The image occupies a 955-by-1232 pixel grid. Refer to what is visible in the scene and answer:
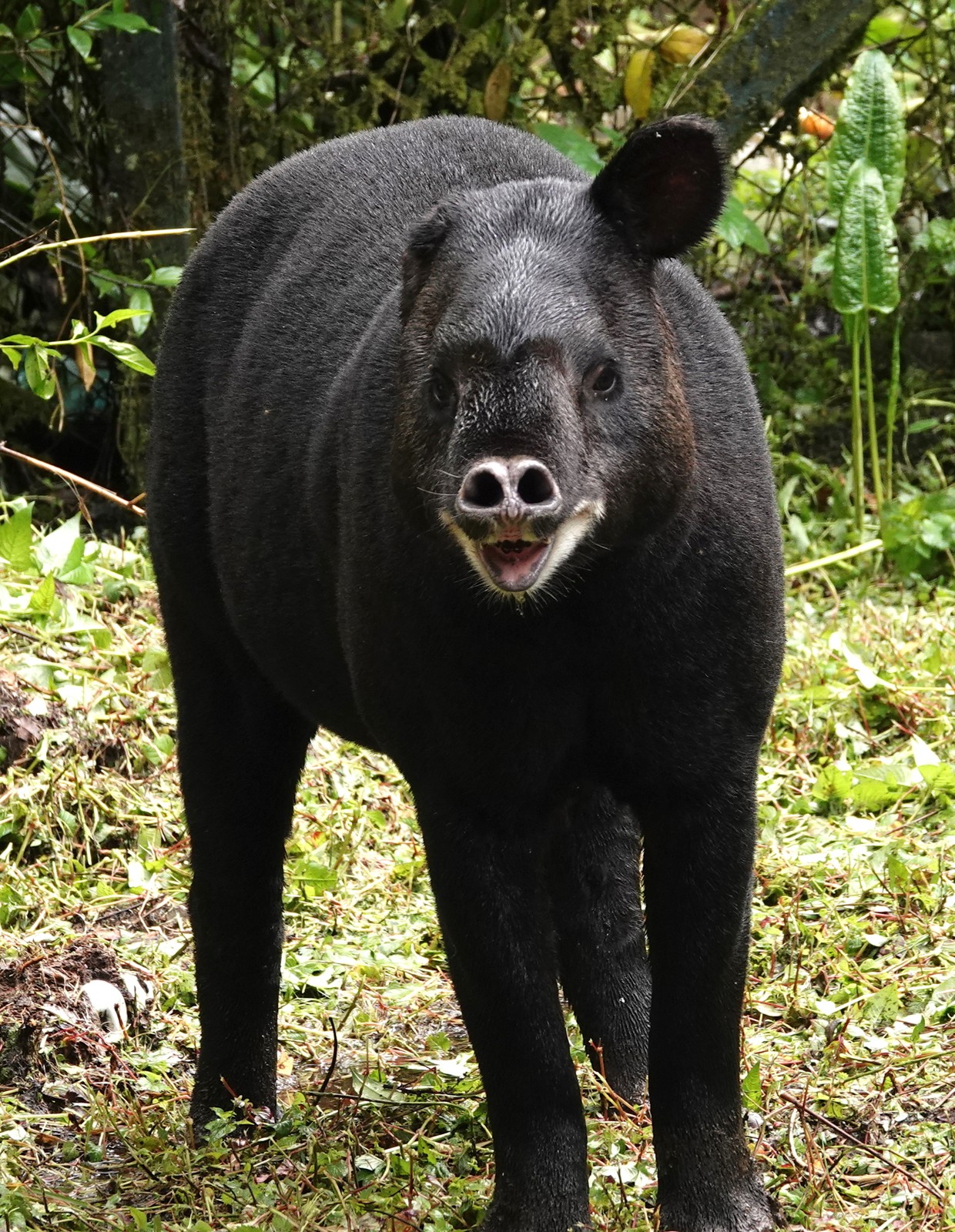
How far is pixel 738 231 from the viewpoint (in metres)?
8.48

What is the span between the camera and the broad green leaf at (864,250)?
820cm

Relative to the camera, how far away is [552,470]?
3166 mm

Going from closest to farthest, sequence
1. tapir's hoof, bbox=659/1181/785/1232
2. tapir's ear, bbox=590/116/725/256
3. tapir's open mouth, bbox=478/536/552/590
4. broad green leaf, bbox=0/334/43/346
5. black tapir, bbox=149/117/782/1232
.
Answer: tapir's open mouth, bbox=478/536/552/590 < black tapir, bbox=149/117/782/1232 < tapir's ear, bbox=590/116/725/256 < tapir's hoof, bbox=659/1181/785/1232 < broad green leaf, bbox=0/334/43/346

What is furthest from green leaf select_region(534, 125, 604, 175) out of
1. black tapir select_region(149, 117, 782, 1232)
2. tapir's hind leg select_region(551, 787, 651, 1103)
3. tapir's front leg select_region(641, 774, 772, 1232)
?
tapir's front leg select_region(641, 774, 772, 1232)

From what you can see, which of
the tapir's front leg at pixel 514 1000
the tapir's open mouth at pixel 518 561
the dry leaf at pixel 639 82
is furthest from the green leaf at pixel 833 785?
the dry leaf at pixel 639 82

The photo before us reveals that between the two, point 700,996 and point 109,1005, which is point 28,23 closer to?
point 109,1005

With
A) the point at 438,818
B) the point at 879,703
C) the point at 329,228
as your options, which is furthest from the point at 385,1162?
the point at 879,703

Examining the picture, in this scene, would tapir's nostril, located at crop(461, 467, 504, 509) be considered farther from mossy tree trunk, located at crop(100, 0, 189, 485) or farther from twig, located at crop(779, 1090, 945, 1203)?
mossy tree trunk, located at crop(100, 0, 189, 485)

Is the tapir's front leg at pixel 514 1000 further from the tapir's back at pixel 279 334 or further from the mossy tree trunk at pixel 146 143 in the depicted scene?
the mossy tree trunk at pixel 146 143

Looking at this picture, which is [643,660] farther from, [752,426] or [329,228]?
[329,228]

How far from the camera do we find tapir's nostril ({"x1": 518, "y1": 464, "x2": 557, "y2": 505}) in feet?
10.2

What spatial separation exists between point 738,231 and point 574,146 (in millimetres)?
838

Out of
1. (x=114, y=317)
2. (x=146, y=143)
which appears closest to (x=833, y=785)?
(x=114, y=317)

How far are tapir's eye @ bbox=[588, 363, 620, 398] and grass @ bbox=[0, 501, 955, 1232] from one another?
179 cm
